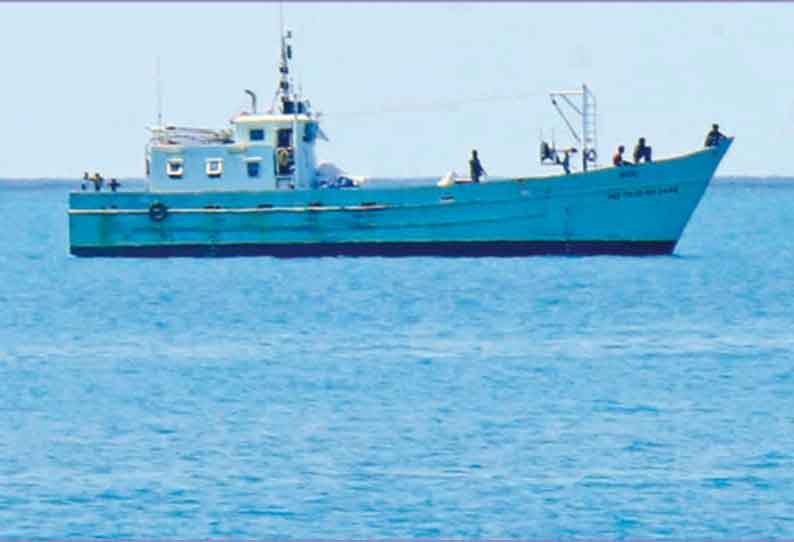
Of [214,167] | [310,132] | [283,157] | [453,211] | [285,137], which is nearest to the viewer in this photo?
[453,211]

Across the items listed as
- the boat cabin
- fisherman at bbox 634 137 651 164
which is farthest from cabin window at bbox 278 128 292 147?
fisherman at bbox 634 137 651 164

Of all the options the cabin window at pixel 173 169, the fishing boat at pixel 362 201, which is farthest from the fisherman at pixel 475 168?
the cabin window at pixel 173 169

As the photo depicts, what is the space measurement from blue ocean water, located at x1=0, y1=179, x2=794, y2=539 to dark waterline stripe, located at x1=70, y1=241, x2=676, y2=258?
3109 mm

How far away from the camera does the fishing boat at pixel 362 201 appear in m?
67.7

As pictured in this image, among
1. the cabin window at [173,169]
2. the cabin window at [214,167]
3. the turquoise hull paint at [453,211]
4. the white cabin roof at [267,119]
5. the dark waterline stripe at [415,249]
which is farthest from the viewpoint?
the dark waterline stripe at [415,249]

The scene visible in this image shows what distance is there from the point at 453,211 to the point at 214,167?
23.9 feet

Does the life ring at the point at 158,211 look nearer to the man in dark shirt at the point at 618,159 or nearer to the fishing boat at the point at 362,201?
the fishing boat at the point at 362,201

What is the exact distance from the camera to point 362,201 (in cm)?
6862

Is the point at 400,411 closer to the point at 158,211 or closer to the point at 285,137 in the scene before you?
the point at 285,137

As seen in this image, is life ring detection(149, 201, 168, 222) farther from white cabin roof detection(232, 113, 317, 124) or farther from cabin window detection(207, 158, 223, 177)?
white cabin roof detection(232, 113, 317, 124)

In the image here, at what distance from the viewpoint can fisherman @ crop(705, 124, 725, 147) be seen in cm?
6912

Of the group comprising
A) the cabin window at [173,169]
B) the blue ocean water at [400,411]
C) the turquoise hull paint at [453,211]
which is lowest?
the blue ocean water at [400,411]

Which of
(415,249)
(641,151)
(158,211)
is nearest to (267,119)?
(158,211)

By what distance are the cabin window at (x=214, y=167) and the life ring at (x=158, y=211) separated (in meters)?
1.99
